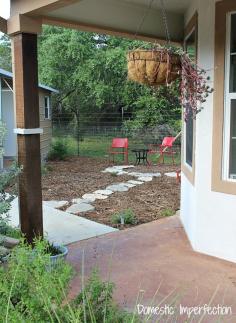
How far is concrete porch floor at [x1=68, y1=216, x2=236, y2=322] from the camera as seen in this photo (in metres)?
3.02

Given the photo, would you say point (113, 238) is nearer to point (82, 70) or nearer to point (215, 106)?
point (215, 106)

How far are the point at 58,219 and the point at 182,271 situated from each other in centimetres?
237

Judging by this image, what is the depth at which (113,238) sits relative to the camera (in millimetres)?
4496

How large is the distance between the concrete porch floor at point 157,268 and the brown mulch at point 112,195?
942mm

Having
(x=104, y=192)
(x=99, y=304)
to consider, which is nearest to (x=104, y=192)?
(x=104, y=192)

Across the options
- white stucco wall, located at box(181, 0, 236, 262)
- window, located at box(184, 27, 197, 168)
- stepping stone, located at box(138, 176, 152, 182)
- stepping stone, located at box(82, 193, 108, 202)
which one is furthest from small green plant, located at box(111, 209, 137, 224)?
stepping stone, located at box(138, 176, 152, 182)

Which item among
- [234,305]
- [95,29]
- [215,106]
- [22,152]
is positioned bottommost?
[234,305]

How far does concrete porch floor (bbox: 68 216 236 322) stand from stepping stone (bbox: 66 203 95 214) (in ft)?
4.78

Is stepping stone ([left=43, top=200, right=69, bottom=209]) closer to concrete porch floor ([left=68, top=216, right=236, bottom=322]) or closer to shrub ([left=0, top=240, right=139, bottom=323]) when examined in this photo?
concrete porch floor ([left=68, top=216, right=236, bottom=322])

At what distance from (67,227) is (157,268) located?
5.67 feet

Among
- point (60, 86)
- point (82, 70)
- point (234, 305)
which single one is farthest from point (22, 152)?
point (60, 86)

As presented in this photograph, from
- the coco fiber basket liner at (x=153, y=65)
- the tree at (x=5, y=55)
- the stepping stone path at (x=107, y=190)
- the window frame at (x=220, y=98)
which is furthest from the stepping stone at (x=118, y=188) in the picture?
the tree at (x=5, y=55)

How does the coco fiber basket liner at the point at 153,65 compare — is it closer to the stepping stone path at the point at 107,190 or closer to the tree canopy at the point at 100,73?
the stepping stone path at the point at 107,190

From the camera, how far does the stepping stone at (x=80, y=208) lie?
6.02 metres
